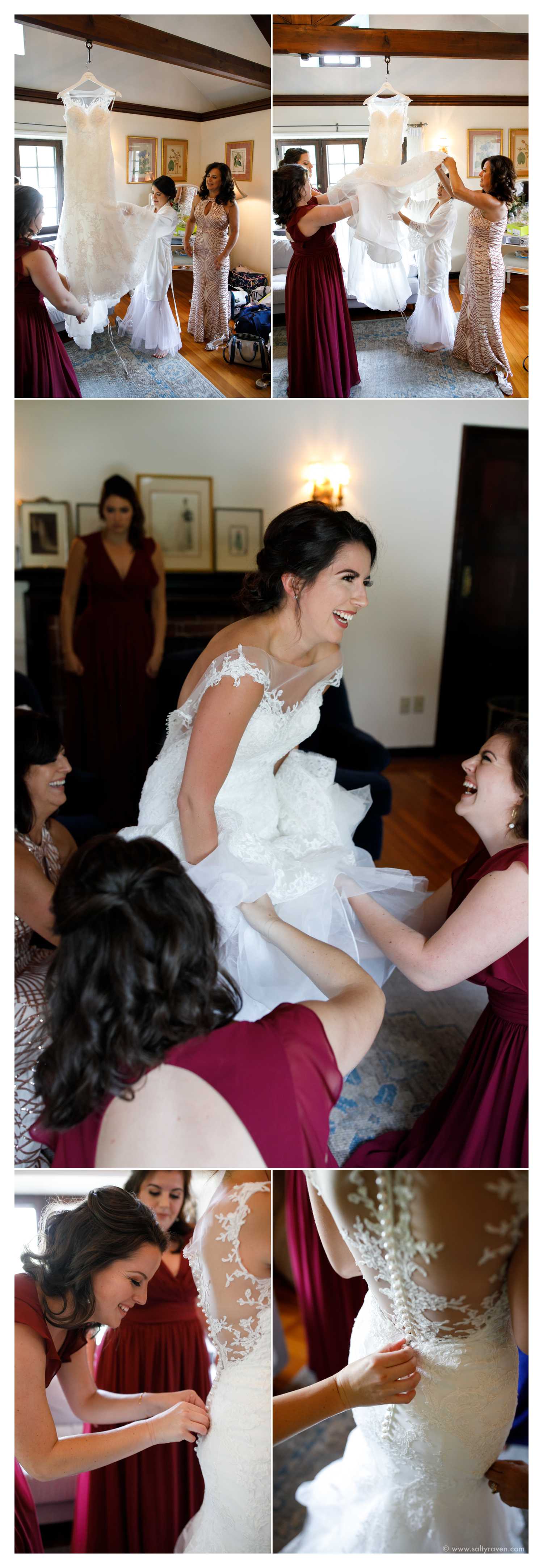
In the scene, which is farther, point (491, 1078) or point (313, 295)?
point (491, 1078)

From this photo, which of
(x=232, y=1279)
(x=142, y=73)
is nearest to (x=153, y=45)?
(x=142, y=73)

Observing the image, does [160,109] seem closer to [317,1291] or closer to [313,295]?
[313,295]

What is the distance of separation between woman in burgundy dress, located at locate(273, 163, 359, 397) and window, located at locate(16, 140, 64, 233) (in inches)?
11.9

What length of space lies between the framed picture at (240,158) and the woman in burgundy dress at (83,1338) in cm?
138

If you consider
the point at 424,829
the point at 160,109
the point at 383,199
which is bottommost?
the point at 424,829

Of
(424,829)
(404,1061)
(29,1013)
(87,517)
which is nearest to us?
(29,1013)

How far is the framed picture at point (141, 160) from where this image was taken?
119cm

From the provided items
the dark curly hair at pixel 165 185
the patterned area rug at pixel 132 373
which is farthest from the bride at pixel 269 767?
the dark curly hair at pixel 165 185

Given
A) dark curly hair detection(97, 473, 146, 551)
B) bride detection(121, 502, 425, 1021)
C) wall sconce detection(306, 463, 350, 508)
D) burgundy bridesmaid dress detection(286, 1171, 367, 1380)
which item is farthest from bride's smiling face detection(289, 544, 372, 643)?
dark curly hair detection(97, 473, 146, 551)

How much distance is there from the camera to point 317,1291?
1149 millimetres

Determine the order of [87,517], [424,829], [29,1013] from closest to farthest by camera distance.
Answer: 1. [29,1013]
2. [424,829]
3. [87,517]

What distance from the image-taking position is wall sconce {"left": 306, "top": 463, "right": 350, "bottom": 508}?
81.4 inches

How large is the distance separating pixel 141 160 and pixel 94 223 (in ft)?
0.33
